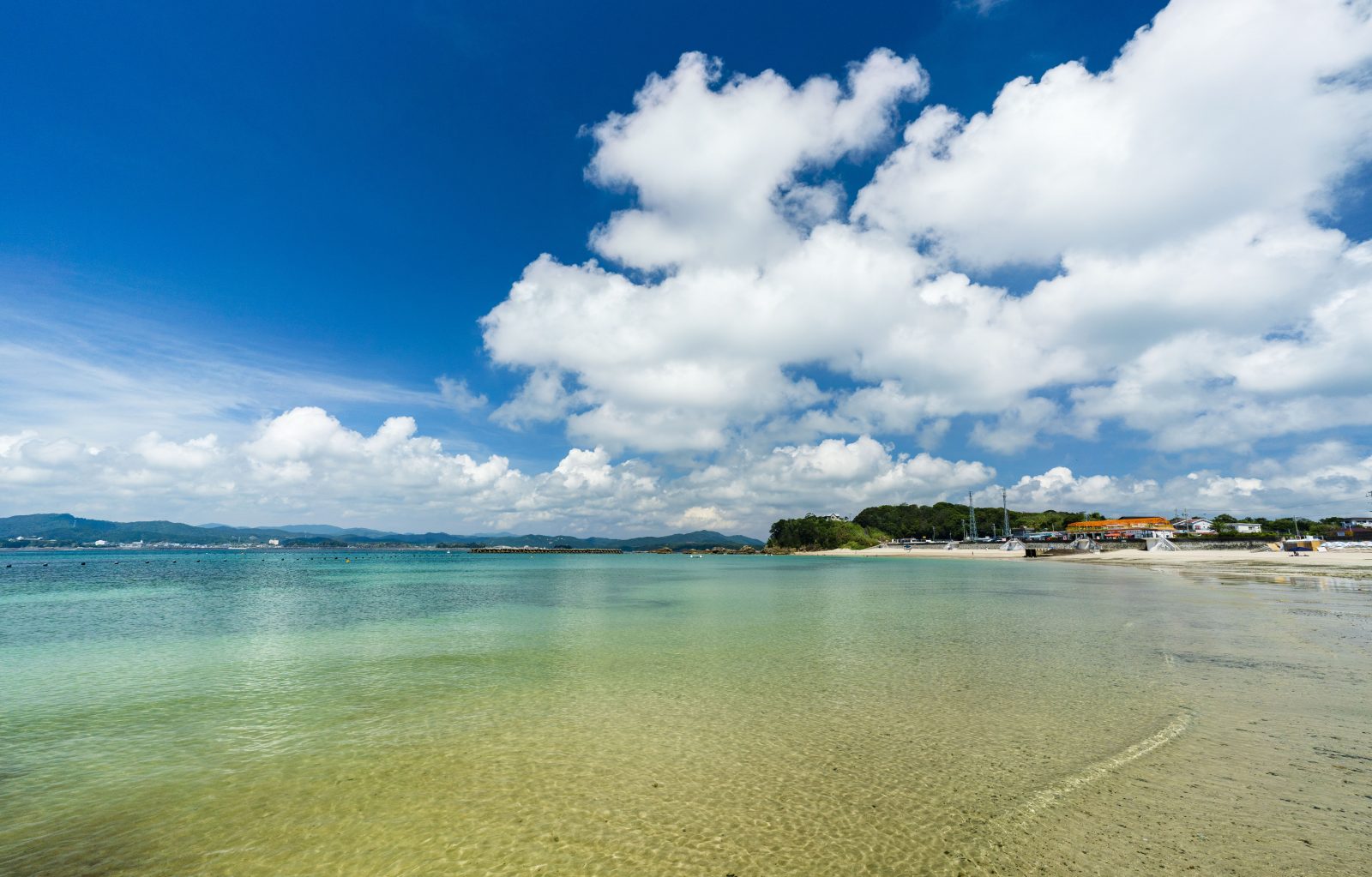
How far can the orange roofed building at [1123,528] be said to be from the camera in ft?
530

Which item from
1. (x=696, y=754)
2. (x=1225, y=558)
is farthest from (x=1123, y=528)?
(x=696, y=754)

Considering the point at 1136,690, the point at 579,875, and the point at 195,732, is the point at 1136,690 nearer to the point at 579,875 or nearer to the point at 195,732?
the point at 579,875

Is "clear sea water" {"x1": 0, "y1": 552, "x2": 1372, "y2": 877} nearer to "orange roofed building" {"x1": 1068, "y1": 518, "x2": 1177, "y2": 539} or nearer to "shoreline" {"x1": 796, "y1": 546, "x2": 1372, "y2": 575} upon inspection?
"shoreline" {"x1": 796, "y1": 546, "x2": 1372, "y2": 575}

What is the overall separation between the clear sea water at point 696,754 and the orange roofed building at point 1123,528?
16364 cm

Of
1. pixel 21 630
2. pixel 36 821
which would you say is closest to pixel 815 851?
pixel 36 821

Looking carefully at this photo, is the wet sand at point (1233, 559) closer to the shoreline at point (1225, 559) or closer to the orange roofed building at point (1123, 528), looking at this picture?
the shoreline at point (1225, 559)

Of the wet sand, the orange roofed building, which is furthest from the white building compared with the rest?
the wet sand

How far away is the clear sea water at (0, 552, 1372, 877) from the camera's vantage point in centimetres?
783

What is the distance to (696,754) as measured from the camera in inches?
458

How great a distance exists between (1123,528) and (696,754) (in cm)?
21193

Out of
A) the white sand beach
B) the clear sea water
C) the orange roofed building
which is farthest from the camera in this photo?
the orange roofed building

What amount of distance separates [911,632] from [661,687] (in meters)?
15.3

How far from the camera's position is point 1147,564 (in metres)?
87.5

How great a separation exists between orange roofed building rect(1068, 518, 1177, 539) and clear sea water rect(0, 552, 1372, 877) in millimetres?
163637
